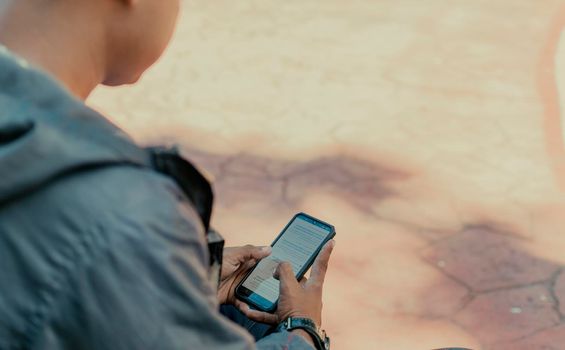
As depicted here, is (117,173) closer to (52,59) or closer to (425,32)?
(52,59)

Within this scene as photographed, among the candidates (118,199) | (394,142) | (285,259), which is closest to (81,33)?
(118,199)

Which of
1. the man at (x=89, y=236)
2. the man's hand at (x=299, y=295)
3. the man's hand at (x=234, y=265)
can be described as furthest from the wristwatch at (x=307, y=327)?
the man at (x=89, y=236)

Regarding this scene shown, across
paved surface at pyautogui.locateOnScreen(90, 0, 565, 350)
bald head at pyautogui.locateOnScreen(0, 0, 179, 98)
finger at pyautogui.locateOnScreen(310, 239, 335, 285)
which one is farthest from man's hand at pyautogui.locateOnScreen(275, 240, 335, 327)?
paved surface at pyautogui.locateOnScreen(90, 0, 565, 350)

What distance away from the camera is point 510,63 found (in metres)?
3.87

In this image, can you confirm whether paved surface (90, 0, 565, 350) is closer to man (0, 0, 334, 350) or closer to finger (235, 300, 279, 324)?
finger (235, 300, 279, 324)

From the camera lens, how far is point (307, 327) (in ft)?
4.28

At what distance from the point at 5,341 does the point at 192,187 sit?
0.21m

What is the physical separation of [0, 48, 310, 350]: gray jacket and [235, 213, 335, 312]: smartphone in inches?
29.2

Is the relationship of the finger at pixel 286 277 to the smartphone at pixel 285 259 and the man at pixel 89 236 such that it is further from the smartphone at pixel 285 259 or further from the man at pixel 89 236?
the man at pixel 89 236

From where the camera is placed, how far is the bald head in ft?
2.87

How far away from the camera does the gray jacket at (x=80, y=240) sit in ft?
2.17

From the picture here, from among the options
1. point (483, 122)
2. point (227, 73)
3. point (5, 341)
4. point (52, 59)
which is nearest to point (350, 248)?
point (483, 122)

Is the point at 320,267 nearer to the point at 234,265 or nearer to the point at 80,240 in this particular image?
the point at 234,265

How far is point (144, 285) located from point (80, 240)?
0.06 metres
